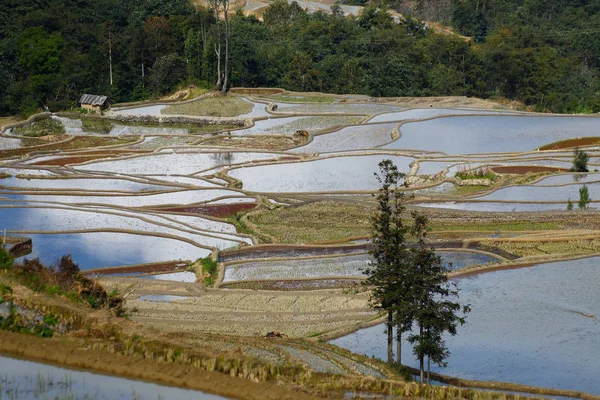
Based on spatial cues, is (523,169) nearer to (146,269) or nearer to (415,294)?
(146,269)

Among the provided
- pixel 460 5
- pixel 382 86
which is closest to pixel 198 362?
pixel 382 86

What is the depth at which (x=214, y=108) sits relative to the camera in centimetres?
4178

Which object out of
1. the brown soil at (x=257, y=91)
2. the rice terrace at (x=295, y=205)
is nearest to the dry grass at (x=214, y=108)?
the rice terrace at (x=295, y=205)

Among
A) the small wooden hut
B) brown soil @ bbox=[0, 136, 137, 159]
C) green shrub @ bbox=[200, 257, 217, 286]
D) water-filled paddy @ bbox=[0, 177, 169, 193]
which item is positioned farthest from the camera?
the small wooden hut

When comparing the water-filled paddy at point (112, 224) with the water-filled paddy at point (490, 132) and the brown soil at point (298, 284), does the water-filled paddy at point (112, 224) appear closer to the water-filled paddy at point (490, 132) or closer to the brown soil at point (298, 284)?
the brown soil at point (298, 284)

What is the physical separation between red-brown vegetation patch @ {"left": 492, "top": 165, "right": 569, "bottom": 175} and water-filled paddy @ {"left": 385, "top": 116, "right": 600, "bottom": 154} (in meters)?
2.71

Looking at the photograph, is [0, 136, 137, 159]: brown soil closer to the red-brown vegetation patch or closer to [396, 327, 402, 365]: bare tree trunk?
the red-brown vegetation patch

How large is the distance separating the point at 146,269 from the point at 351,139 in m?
16.7

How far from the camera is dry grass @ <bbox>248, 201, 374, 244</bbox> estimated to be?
72.3 feet

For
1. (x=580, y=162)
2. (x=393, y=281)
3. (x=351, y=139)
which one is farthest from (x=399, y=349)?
(x=351, y=139)

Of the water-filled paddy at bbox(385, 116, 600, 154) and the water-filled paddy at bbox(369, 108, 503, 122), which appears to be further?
the water-filled paddy at bbox(369, 108, 503, 122)

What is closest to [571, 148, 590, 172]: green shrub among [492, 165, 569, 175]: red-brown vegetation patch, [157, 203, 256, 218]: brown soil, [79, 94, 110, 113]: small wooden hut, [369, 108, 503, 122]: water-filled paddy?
[492, 165, 569, 175]: red-brown vegetation patch

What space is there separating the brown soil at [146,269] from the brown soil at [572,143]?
16.8m

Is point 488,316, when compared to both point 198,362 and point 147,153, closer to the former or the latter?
point 198,362
